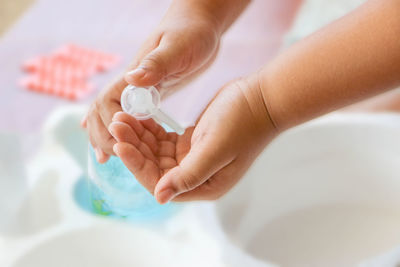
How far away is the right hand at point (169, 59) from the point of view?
2.16 ft

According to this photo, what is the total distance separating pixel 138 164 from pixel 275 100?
0.15m

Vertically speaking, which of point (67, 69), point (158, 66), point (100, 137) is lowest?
point (67, 69)

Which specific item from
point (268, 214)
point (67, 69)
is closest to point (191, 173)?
point (268, 214)

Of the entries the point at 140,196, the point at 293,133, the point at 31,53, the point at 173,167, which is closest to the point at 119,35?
the point at 31,53

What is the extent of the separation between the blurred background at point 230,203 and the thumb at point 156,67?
0.83 ft

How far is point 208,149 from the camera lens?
0.56 metres

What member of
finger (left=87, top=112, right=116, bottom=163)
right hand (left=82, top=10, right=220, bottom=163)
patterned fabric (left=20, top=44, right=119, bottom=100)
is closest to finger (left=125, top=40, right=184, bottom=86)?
right hand (left=82, top=10, right=220, bottom=163)

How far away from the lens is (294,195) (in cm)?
99

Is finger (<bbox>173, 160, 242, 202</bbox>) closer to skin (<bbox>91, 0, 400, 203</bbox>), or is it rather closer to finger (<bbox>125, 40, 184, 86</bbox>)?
skin (<bbox>91, 0, 400, 203</bbox>)

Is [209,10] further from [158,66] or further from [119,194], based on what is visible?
[119,194]

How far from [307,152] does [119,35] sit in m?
0.71

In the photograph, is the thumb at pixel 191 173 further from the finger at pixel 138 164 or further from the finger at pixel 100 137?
the finger at pixel 100 137

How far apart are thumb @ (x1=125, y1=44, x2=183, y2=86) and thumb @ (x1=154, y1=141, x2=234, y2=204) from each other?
0.09m

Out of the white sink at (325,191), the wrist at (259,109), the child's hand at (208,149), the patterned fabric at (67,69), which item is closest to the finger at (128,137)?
the child's hand at (208,149)
